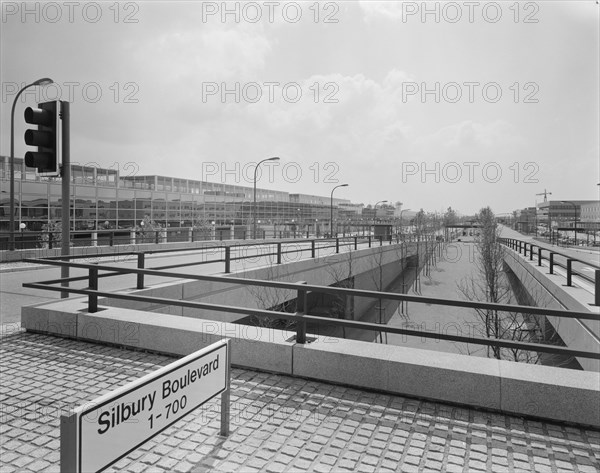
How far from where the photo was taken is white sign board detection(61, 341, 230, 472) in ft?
7.65

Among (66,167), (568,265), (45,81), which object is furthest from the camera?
(45,81)

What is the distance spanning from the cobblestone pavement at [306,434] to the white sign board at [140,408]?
2.03ft

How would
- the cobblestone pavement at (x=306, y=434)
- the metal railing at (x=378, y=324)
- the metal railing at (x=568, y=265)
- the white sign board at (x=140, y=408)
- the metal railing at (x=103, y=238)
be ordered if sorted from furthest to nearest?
1. the metal railing at (x=103, y=238)
2. the metal railing at (x=568, y=265)
3. the metal railing at (x=378, y=324)
4. the cobblestone pavement at (x=306, y=434)
5. the white sign board at (x=140, y=408)

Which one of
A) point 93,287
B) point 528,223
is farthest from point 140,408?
point 528,223

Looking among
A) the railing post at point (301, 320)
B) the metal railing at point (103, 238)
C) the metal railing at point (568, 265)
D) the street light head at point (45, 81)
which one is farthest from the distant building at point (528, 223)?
the railing post at point (301, 320)

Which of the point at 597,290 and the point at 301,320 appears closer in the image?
the point at 301,320

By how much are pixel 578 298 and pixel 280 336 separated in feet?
33.0

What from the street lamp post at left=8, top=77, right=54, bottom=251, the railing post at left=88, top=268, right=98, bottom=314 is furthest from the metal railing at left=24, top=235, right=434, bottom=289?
the street lamp post at left=8, top=77, right=54, bottom=251

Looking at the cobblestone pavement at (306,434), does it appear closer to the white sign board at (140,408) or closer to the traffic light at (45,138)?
the white sign board at (140,408)

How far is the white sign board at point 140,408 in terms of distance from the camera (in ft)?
→ 7.65

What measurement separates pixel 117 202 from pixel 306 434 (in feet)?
133

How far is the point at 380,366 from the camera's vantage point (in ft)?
16.0

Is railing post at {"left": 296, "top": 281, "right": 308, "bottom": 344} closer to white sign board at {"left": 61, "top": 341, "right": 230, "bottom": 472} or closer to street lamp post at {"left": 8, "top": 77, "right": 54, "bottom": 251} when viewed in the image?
white sign board at {"left": 61, "top": 341, "right": 230, "bottom": 472}

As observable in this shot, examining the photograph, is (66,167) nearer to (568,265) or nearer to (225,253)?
(225,253)
